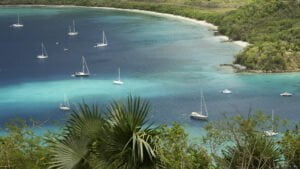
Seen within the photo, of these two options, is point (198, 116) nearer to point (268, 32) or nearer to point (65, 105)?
point (65, 105)

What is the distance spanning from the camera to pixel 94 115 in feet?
46.1

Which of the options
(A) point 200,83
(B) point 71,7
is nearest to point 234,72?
(A) point 200,83

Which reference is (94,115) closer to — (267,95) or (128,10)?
(267,95)

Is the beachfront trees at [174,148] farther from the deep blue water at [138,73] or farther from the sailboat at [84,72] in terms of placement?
the sailboat at [84,72]

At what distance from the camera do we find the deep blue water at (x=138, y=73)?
58.1m

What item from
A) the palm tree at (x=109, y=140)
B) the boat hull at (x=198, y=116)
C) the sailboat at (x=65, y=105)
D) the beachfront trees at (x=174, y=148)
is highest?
the palm tree at (x=109, y=140)

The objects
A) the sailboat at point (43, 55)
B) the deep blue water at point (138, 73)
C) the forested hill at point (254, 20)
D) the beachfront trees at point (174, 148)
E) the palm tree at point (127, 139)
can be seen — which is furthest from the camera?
the sailboat at point (43, 55)

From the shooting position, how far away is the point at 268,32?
91500 millimetres

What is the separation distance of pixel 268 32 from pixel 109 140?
3182 inches

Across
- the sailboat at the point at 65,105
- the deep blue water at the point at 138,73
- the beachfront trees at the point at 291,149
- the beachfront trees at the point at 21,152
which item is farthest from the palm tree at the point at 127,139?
the sailboat at the point at 65,105

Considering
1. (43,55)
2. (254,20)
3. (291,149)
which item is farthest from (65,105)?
(254,20)

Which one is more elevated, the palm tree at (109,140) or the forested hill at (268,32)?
the palm tree at (109,140)

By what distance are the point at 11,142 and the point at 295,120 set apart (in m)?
37.0

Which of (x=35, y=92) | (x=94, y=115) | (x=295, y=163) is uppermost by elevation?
(x=94, y=115)
